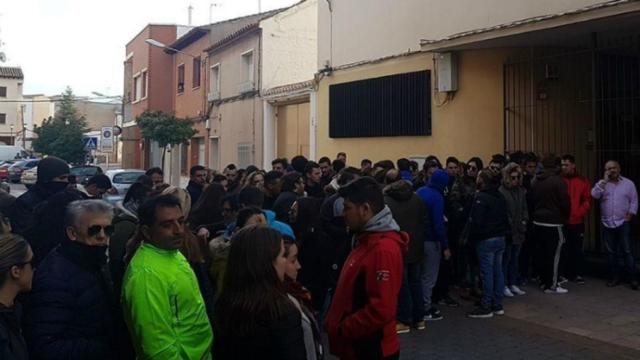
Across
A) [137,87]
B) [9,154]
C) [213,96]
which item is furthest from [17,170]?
[213,96]

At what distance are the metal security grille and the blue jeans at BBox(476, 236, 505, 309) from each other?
3.69 metres

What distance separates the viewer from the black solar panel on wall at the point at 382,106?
14219mm

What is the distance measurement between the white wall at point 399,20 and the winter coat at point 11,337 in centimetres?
993

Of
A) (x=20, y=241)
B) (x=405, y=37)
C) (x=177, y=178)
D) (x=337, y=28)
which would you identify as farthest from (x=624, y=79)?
(x=177, y=178)

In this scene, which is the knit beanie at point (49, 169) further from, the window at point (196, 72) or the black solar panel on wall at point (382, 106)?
the window at point (196, 72)

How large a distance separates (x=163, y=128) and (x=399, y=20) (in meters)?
12.7

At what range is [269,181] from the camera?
7672mm

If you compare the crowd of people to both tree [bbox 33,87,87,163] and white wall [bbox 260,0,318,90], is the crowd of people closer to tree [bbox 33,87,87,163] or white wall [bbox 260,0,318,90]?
white wall [bbox 260,0,318,90]

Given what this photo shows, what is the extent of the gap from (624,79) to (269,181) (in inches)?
279

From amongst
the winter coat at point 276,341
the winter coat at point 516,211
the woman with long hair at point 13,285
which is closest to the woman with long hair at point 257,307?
the winter coat at point 276,341

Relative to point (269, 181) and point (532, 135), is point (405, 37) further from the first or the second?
point (269, 181)

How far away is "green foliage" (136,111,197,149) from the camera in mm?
24859

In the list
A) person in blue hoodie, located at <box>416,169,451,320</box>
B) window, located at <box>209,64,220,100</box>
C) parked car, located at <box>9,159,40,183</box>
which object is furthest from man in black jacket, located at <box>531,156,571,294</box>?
parked car, located at <box>9,159,40,183</box>

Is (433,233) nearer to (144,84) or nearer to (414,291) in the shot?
(414,291)
